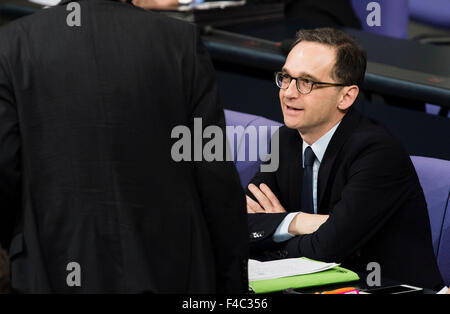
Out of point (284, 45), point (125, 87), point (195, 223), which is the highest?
point (284, 45)

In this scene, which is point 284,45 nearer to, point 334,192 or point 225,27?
point 225,27

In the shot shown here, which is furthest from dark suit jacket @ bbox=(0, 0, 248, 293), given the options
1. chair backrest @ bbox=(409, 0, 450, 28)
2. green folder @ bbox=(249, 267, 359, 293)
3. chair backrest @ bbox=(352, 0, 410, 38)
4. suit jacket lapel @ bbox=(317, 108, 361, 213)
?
chair backrest @ bbox=(409, 0, 450, 28)

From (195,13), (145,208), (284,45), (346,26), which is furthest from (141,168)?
(346,26)

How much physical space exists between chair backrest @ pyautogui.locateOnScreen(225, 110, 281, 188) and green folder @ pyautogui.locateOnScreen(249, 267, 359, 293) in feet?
2.85

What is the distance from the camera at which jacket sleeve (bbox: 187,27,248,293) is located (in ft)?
6.24

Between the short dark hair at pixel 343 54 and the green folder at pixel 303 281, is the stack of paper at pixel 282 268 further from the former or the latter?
the short dark hair at pixel 343 54

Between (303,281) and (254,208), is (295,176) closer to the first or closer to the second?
(254,208)

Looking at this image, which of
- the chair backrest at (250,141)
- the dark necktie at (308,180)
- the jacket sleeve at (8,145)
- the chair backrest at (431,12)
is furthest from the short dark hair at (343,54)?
the chair backrest at (431,12)

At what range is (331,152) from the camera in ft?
8.76

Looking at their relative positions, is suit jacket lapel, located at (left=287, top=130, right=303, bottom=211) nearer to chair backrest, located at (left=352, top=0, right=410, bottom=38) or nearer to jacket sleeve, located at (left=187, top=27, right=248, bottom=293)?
jacket sleeve, located at (left=187, top=27, right=248, bottom=293)

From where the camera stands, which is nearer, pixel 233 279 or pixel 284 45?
pixel 233 279

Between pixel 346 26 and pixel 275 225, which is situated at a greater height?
pixel 346 26
